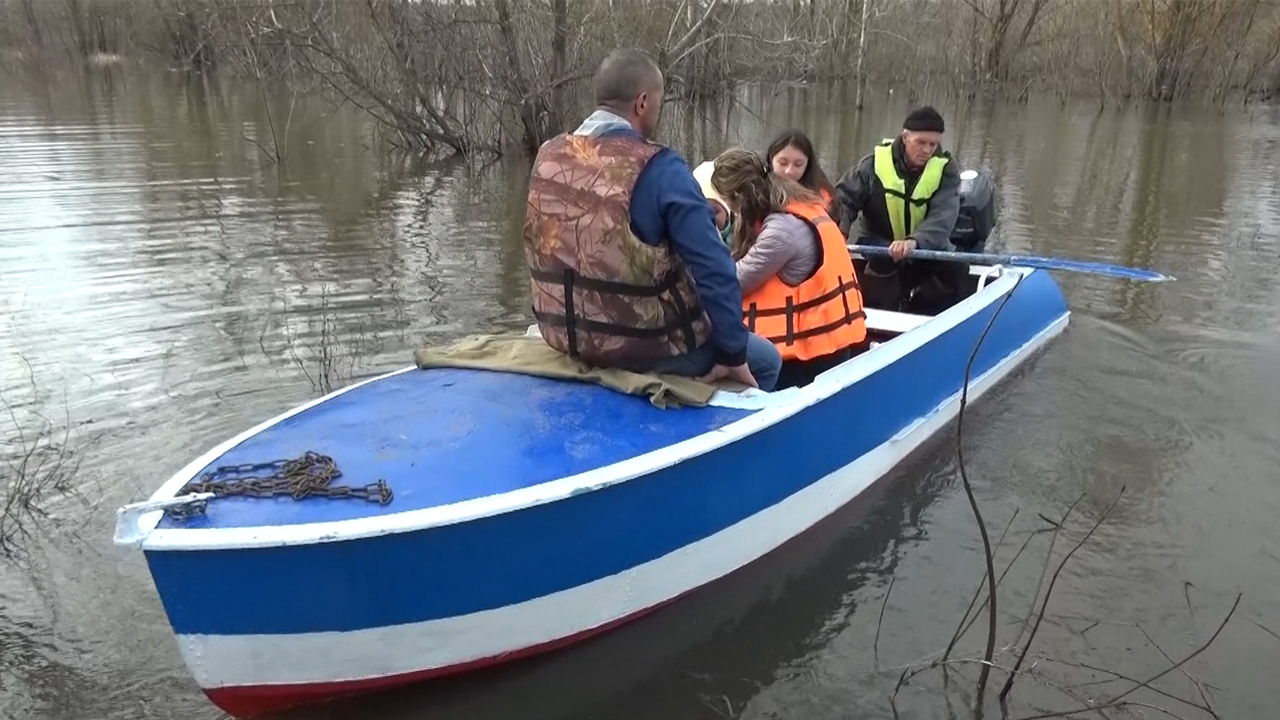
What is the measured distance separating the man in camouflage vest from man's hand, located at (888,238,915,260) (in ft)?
7.98

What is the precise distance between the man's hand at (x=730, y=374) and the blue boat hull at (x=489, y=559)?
14cm

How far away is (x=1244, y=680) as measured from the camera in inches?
128

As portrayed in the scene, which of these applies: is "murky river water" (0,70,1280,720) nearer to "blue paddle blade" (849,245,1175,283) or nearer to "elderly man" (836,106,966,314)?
"blue paddle blade" (849,245,1175,283)

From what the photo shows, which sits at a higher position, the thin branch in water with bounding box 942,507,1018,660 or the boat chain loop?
the boat chain loop

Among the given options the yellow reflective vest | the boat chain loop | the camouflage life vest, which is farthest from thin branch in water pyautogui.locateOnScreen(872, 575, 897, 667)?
the yellow reflective vest

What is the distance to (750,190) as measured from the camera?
4.04m

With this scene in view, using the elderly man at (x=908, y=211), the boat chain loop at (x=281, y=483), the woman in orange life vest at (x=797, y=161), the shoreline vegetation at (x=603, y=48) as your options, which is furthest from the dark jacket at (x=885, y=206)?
the shoreline vegetation at (x=603, y=48)

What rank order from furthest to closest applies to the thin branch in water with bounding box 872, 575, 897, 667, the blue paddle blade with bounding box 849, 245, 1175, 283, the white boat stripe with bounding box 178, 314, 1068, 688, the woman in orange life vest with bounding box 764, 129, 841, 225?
the blue paddle blade with bounding box 849, 245, 1175, 283 → the woman in orange life vest with bounding box 764, 129, 841, 225 → the thin branch in water with bounding box 872, 575, 897, 667 → the white boat stripe with bounding box 178, 314, 1068, 688

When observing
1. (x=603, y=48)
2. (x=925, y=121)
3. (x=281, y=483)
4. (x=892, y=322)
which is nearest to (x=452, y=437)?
(x=281, y=483)

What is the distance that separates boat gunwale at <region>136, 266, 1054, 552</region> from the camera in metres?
2.46

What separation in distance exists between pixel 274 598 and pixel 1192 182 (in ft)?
43.5

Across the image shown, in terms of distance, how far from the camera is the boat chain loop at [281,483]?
2.70 m

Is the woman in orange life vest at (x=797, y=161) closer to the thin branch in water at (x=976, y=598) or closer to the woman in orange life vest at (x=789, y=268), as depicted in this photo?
the woman in orange life vest at (x=789, y=268)

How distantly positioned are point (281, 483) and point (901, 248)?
392cm
